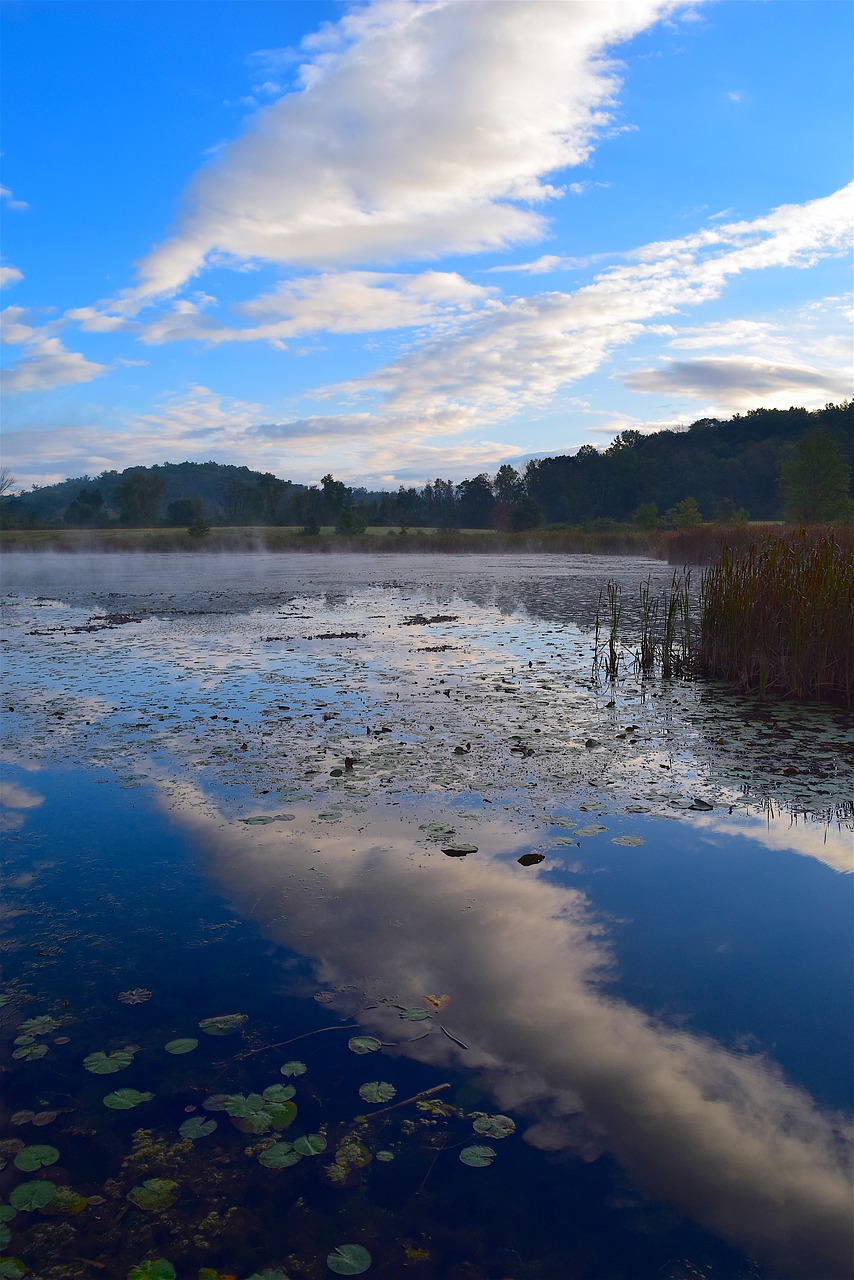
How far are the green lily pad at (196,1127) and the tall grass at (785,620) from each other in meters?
8.34

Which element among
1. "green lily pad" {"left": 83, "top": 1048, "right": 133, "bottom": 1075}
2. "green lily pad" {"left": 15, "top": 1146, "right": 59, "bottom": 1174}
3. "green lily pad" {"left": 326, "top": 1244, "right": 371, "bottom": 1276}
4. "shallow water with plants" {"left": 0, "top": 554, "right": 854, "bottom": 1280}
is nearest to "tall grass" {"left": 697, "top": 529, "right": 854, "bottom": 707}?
"shallow water with plants" {"left": 0, "top": 554, "right": 854, "bottom": 1280}

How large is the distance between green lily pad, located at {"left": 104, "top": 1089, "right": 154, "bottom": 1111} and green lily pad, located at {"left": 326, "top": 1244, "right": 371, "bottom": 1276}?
97cm

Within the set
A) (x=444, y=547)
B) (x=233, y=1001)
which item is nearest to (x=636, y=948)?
(x=233, y=1001)

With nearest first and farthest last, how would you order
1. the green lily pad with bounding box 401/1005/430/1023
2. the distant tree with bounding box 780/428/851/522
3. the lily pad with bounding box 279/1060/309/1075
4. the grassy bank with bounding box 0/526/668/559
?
the lily pad with bounding box 279/1060/309/1075, the green lily pad with bounding box 401/1005/430/1023, the grassy bank with bounding box 0/526/668/559, the distant tree with bounding box 780/428/851/522

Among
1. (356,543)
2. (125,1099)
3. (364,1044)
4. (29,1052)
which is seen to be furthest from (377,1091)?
(356,543)

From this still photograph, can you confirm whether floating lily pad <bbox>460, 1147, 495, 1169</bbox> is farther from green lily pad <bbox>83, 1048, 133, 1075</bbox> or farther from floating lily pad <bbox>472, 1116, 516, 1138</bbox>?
green lily pad <bbox>83, 1048, 133, 1075</bbox>

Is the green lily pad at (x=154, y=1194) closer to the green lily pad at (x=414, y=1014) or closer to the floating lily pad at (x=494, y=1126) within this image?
the floating lily pad at (x=494, y=1126)

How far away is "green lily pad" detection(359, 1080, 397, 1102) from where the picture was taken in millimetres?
2926

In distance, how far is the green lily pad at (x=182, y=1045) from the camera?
3191 millimetres

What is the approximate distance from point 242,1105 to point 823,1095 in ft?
6.90

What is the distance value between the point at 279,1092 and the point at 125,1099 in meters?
0.55

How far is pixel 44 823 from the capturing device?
5684mm

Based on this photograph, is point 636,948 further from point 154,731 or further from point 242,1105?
point 154,731

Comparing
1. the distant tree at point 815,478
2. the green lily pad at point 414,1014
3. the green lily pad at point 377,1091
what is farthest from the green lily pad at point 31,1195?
the distant tree at point 815,478
